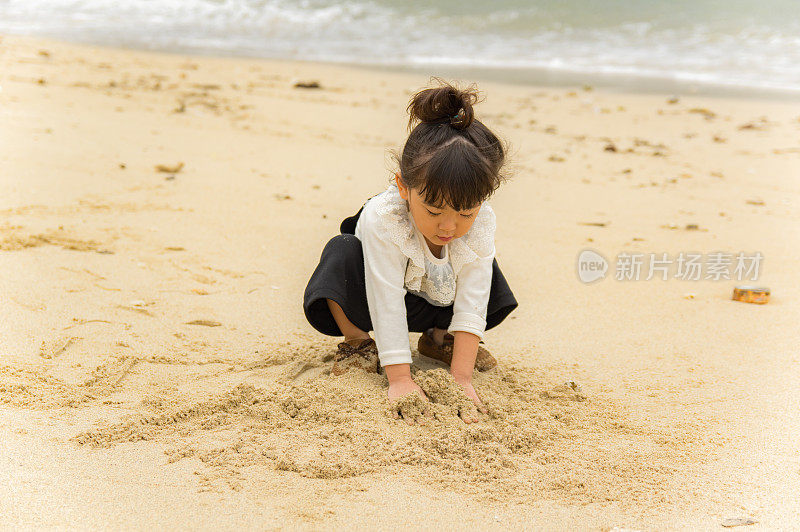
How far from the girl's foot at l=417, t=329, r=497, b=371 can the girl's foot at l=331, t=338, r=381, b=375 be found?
195 mm

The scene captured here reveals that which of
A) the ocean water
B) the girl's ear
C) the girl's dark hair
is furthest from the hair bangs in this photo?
the ocean water

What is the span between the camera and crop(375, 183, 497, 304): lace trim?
79.4 inches

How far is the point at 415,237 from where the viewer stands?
2.04 metres

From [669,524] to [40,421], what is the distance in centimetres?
149

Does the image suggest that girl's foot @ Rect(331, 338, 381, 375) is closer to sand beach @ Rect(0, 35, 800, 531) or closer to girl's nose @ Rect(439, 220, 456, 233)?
sand beach @ Rect(0, 35, 800, 531)

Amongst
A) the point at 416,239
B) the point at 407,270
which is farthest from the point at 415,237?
the point at 407,270

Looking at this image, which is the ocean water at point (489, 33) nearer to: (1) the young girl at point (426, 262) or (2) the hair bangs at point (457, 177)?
(1) the young girl at point (426, 262)

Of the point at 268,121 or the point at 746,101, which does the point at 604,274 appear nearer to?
the point at 268,121

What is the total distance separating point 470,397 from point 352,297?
0.45 metres

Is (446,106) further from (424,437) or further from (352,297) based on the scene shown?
(424,437)

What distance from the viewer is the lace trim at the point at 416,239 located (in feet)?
6.61

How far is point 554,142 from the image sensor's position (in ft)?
17.4

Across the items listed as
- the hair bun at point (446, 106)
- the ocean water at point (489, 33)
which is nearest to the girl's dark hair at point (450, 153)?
the hair bun at point (446, 106)

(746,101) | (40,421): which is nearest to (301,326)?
(40,421)
